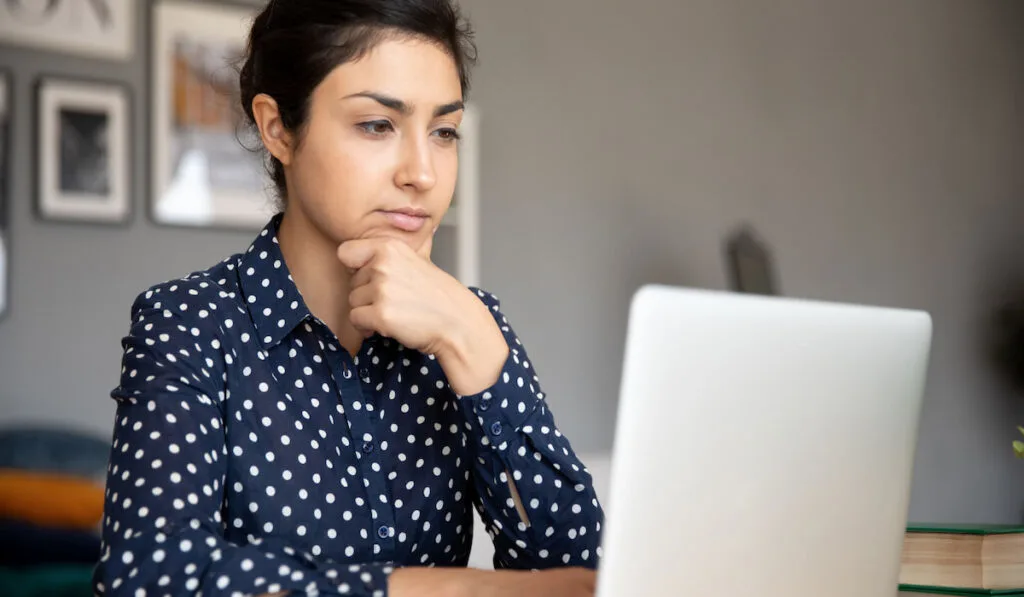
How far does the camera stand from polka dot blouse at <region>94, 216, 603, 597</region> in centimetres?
93

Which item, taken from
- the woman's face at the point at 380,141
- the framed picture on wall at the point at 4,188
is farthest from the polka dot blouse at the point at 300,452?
the framed picture on wall at the point at 4,188

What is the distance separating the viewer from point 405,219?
121cm

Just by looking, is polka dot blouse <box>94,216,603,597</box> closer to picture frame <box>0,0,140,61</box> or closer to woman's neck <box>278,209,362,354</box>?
woman's neck <box>278,209,362,354</box>

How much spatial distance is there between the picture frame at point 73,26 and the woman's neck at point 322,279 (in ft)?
5.62

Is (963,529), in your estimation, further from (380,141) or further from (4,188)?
(4,188)

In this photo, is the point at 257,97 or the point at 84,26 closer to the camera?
the point at 257,97

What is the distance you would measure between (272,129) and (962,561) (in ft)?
2.91

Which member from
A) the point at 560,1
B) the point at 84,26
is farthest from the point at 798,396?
the point at 560,1

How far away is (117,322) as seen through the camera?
277 centimetres

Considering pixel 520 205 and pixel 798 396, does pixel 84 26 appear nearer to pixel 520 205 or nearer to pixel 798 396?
pixel 520 205

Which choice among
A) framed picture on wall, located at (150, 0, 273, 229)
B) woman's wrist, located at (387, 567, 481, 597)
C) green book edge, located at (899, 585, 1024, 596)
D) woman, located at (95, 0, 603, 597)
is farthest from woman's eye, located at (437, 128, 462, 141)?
framed picture on wall, located at (150, 0, 273, 229)

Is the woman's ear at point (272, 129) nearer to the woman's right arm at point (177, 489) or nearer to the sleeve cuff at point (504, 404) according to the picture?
the woman's right arm at point (177, 489)

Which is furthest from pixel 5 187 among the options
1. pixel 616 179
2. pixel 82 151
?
pixel 616 179

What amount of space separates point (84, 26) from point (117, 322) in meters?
0.74
